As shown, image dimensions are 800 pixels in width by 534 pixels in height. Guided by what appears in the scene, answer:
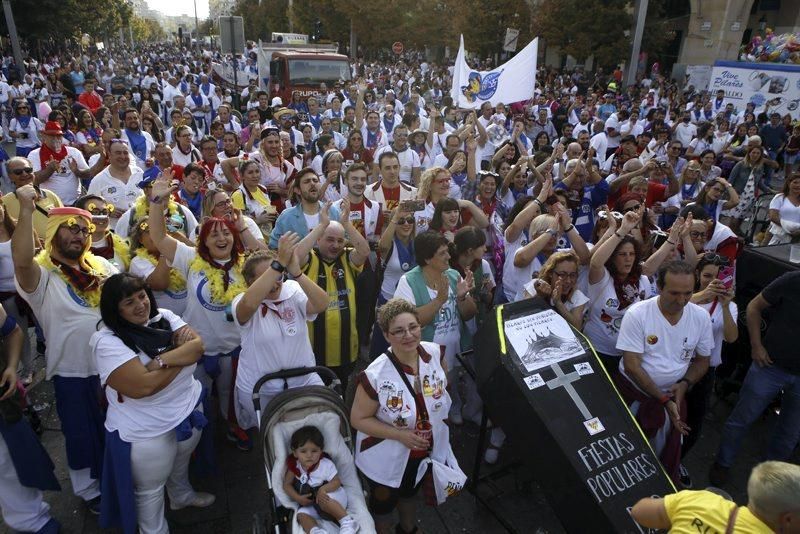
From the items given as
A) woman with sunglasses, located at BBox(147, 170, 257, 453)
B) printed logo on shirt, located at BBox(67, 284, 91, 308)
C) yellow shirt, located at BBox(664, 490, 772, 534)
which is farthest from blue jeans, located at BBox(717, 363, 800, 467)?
printed logo on shirt, located at BBox(67, 284, 91, 308)

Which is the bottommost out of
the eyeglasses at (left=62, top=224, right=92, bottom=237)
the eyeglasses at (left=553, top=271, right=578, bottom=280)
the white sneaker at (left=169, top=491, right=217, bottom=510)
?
the white sneaker at (left=169, top=491, right=217, bottom=510)

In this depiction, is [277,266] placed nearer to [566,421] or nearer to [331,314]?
[331,314]

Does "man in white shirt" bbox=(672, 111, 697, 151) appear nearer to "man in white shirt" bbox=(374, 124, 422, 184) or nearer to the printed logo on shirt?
"man in white shirt" bbox=(374, 124, 422, 184)

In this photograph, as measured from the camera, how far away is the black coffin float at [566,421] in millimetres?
2996

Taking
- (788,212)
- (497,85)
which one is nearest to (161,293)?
(788,212)

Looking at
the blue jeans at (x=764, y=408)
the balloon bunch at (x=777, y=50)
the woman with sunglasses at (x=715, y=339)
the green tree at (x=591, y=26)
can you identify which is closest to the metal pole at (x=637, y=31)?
the green tree at (x=591, y=26)

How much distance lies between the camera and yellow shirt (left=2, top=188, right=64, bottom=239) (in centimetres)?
466

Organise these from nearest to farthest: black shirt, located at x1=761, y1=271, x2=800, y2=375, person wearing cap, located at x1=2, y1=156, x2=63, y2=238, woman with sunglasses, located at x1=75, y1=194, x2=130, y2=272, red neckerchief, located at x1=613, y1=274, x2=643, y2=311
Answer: black shirt, located at x1=761, y1=271, x2=800, y2=375
woman with sunglasses, located at x1=75, y1=194, x2=130, y2=272
red neckerchief, located at x1=613, y1=274, x2=643, y2=311
person wearing cap, located at x1=2, y1=156, x2=63, y2=238

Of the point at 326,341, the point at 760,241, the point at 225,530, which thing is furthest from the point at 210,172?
the point at 760,241

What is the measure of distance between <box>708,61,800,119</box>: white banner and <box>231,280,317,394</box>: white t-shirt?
62.2 feet

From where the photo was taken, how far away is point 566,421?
10.2 feet

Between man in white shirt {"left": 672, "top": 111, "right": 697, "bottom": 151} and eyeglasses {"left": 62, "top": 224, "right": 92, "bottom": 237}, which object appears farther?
man in white shirt {"left": 672, "top": 111, "right": 697, "bottom": 151}

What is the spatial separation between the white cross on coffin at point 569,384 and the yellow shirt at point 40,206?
14.1 ft

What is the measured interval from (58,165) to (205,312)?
4.18 meters
